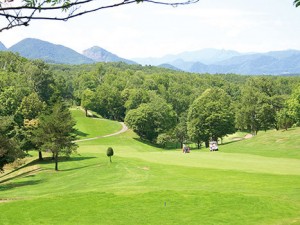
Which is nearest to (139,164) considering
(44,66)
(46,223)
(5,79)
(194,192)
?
(194,192)

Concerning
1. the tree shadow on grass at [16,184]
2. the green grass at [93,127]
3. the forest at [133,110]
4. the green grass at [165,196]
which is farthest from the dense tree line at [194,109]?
the tree shadow on grass at [16,184]

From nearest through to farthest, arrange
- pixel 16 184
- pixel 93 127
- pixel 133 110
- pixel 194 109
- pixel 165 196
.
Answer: pixel 165 196 < pixel 16 184 < pixel 194 109 < pixel 133 110 < pixel 93 127

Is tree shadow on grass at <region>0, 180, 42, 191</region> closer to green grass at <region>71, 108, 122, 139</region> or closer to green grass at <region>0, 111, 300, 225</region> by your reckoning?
green grass at <region>0, 111, 300, 225</region>

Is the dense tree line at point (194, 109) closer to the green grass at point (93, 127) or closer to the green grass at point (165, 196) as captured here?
the green grass at point (93, 127)

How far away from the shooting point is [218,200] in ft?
70.1

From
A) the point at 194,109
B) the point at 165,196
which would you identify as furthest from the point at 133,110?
the point at 165,196

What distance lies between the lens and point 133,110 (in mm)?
106125

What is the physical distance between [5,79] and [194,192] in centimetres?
8678

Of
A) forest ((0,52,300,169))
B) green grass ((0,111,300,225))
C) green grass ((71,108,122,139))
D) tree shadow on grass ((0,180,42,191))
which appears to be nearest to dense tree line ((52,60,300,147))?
forest ((0,52,300,169))

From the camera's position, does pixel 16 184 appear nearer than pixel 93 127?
Yes

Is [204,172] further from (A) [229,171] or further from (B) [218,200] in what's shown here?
(B) [218,200]

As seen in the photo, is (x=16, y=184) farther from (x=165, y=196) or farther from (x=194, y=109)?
(x=194, y=109)

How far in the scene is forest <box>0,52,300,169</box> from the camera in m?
45.4

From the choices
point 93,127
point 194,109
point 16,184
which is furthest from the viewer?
point 93,127
